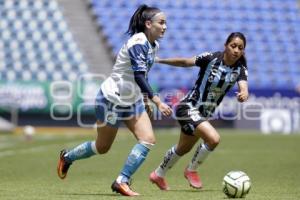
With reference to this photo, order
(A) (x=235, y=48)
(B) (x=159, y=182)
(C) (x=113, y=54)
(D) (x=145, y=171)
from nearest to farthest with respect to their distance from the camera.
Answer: (A) (x=235, y=48), (B) (x=159, y=182), (D) (x=145, y=171), (C) (x=113, y=54)

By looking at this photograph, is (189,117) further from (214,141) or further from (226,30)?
(226,30)

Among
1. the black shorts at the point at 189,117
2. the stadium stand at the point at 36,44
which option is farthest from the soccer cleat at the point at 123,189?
the stadium stand at the point at 36,44

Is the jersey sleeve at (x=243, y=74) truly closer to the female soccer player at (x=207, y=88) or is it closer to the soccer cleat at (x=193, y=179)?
the female soccer player at (x=207, y=88)

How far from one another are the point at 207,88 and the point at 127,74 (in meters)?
1.33

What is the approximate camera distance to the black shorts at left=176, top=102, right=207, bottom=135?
30.1ft

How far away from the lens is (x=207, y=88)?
9.27 metres

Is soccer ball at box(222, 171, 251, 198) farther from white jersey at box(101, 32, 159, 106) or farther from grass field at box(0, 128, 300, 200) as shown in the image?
white jersey at box(101, 32, 159, 106)

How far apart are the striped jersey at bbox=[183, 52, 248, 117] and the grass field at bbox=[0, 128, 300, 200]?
1.07 m

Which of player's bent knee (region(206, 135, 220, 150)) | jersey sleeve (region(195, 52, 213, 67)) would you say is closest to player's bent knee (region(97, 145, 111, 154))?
player's bent knee (region(206, 135, 220, 150))

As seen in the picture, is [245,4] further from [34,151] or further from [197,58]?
[197,58]

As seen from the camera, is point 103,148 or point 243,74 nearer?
point 103,148

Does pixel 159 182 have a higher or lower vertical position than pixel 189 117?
lower

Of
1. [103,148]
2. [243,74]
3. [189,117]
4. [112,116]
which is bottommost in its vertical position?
[103,148]

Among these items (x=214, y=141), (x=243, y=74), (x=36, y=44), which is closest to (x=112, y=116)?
(x=214, y=141)
